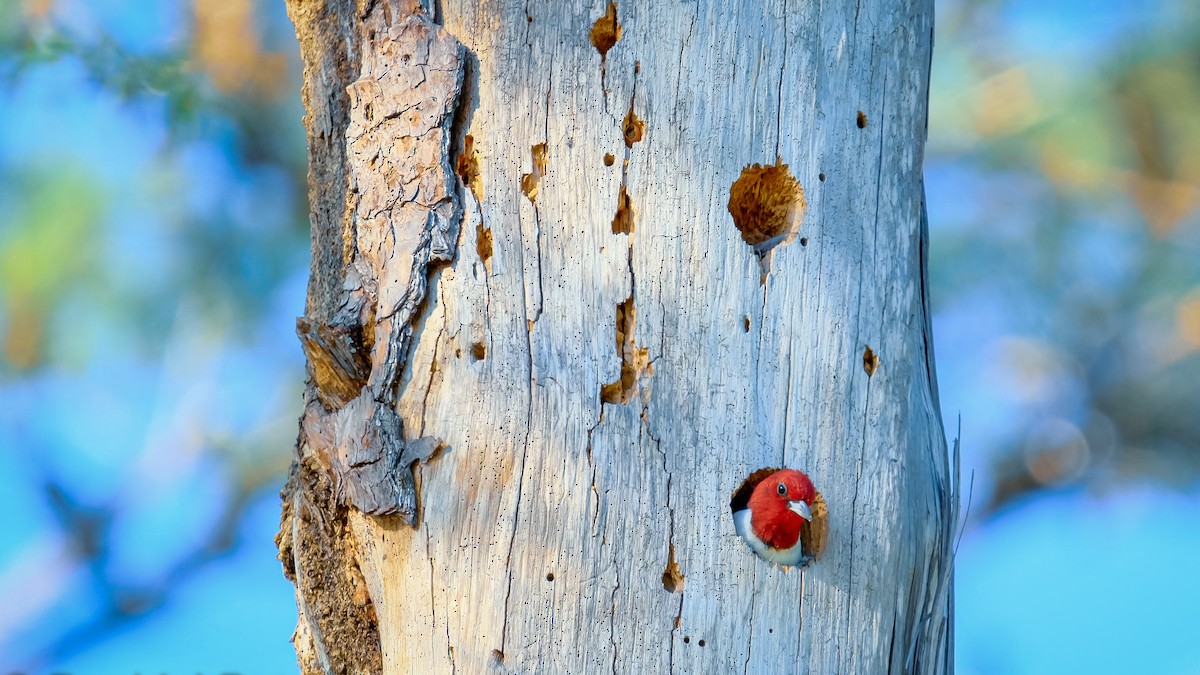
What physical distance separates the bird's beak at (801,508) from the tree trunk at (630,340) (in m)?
0.05

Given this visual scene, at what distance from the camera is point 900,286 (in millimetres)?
1551

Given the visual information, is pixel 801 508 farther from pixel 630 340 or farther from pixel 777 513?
pixel 630 340

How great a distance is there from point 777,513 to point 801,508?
0.15ft

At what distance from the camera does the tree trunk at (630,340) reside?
1.42 meters

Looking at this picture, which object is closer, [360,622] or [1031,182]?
[360,622]

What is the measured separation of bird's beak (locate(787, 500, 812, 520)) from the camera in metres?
1.41

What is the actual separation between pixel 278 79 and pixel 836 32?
12.3 ft

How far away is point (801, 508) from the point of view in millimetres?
1423

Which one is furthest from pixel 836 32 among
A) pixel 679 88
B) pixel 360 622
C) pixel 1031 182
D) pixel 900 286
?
pixel 1031 182

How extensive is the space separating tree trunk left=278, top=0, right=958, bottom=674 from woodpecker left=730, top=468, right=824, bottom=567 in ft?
0.07

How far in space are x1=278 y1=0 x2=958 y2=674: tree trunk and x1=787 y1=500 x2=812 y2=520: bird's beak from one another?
0.05 m

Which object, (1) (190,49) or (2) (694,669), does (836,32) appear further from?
(1) (190,49)

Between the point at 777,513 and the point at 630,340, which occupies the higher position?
the point at 630,340

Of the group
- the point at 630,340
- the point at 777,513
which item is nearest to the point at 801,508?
the point at 777,513
